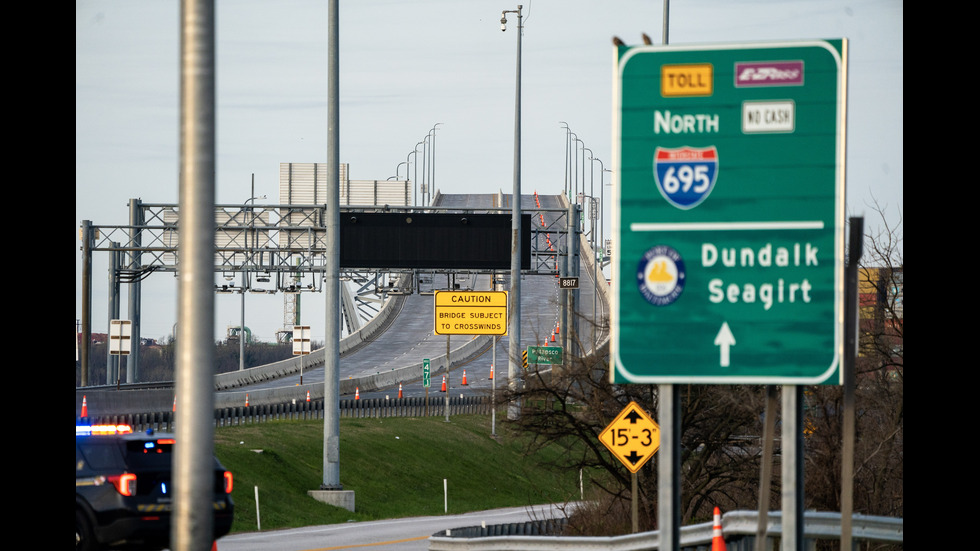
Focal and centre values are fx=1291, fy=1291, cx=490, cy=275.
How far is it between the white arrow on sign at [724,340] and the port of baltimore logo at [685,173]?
844 millimetres

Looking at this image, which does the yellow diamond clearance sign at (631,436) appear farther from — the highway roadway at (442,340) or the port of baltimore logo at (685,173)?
the highway roadway at (442,340)

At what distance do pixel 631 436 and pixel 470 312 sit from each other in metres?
27.8

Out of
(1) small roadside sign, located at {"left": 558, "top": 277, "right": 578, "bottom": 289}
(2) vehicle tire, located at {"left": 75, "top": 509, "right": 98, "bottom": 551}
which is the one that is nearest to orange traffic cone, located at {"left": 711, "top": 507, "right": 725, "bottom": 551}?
(2) vehicle tire, located at {"left": 75, "top": 509, "right": 98, "bottom": 551}

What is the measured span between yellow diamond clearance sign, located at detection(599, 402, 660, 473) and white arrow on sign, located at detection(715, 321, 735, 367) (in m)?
11.9

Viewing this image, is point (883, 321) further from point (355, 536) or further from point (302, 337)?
point (302, 337)

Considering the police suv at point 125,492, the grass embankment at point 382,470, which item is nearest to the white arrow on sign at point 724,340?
the police suv at point 125,492

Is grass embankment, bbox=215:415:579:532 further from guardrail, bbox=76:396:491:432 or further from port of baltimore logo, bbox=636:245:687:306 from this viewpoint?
port of baltimore logo, bbox=636:245:687:306

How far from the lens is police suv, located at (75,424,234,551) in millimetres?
14578

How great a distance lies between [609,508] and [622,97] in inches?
721

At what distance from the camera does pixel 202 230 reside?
25.9 feet

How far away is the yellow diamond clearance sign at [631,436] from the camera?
20391mm

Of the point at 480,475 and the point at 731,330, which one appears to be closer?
the point at 731,330

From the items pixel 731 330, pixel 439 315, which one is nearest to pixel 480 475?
pixel 439 315
